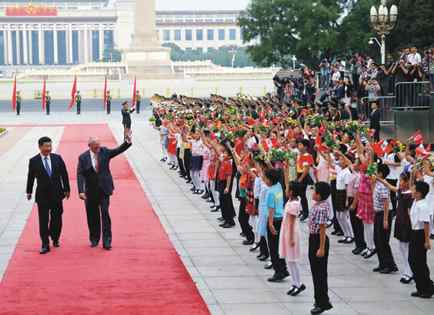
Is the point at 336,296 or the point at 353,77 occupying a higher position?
the point at 353,77

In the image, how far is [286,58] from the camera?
64562mm

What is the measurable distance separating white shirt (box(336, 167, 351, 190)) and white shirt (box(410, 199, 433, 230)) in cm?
305

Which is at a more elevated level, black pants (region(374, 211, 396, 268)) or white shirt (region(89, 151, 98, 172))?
white shirt (region(89, 151, 98, 172))

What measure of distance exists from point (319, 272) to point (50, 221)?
571cm

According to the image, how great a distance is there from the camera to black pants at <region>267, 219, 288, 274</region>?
13.1m

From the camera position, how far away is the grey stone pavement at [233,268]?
469 inches

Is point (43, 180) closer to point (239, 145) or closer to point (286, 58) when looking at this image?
point (239, 145)

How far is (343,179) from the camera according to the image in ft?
51.0

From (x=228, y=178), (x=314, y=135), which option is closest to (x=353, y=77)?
(x=314, y=135)

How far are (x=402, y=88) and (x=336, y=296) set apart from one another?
59.4ft

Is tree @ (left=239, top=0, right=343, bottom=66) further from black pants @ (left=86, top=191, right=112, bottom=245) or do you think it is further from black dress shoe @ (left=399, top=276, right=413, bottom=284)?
black dress shoe @ (left=399, top=276, right=413, bottom=284)

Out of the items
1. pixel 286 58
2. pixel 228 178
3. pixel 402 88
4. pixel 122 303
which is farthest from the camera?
pixel 286 58

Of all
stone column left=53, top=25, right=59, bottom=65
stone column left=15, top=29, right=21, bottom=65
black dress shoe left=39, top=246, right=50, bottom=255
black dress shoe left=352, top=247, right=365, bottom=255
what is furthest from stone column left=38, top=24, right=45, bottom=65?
black dress shoe left=352, top=247, right=365, bottom=255

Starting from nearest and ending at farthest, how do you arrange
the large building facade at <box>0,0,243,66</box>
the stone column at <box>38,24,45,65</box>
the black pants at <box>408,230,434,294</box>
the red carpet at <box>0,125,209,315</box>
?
the red carpet at <box>0,125,209,315</box>
the black pants at <box>408,230,434,294</box>
the large building facade at <box>0,0,243,66</box>
the stone column at <box>38,24,45,65</box>
